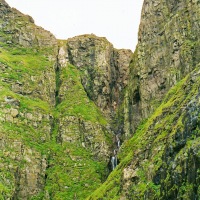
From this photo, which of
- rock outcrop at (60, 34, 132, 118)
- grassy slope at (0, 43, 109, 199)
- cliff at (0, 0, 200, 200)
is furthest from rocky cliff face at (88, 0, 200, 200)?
rock outcrop at (60, 34, 132, 118)

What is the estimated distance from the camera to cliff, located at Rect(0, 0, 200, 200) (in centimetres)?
5853

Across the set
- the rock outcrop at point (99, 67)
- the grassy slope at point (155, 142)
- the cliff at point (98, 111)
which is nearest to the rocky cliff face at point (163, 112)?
the grassy slope at point (155, 142)

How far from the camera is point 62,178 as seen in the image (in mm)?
106125

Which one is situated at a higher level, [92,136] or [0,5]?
[0,5]

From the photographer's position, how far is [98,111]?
14038 cm

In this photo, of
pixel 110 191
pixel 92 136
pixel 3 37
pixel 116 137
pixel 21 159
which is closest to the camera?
pixel 110 191

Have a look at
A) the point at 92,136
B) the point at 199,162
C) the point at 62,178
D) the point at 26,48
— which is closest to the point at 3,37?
the point at 26,48

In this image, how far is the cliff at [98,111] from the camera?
5853 centimetres

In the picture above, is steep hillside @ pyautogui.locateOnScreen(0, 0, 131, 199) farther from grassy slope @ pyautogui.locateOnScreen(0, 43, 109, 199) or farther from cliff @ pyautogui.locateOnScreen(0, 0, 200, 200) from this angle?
cliff @ pyautogui.locateOnScreen(0, 0, 200, 200)

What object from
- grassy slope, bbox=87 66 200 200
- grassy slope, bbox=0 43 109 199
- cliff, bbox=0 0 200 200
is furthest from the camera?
grassy slope, bbox=0 43 109 199

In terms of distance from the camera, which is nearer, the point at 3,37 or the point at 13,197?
the point at 13,197

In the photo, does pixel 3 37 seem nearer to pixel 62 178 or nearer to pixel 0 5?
pixel 0 5

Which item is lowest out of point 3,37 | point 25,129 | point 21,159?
point 21,159

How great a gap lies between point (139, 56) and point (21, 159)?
158 feet
